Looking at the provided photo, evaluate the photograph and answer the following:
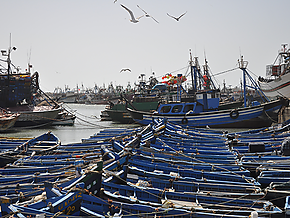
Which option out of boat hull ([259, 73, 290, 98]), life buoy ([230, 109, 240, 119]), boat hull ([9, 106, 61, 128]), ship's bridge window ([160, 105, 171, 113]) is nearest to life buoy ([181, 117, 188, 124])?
ship's bridge window ([160, 105, 171, 113])

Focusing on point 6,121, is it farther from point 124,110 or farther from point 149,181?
point 149,181

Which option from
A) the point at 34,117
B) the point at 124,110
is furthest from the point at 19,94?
the point at 124,110

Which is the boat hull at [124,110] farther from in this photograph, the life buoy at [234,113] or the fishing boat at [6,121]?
the fishing boat at [6,121]

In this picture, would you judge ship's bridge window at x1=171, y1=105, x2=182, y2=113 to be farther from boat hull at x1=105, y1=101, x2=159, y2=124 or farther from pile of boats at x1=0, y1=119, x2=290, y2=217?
pile of boats at x1=0, y1=119, x2=290, y2=217

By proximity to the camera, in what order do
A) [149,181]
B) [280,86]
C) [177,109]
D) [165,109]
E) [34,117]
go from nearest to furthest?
1. [149,181]
2. [177,109]
3. [165,109]
4. [34,117]
5. [280,86]

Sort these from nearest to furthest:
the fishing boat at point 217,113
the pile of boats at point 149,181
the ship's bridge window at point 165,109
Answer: the pile of boats at point 149,181 < the fishing boat at point 217,113 < the ship's bridge window at point 165,109

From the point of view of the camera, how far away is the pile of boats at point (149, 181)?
19.9 feet

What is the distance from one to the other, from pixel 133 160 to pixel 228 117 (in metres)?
19.2

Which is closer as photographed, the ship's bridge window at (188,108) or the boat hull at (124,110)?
the ship's bridge window at (188,108)

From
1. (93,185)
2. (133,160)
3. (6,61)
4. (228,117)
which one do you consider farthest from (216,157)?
(6,61)

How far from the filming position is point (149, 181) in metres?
8.51

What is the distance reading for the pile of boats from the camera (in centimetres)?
608

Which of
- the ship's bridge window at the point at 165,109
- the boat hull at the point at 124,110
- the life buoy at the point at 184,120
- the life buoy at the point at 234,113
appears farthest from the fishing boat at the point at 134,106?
the life buoy at the point at 234,113

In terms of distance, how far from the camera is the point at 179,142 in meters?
14.9
